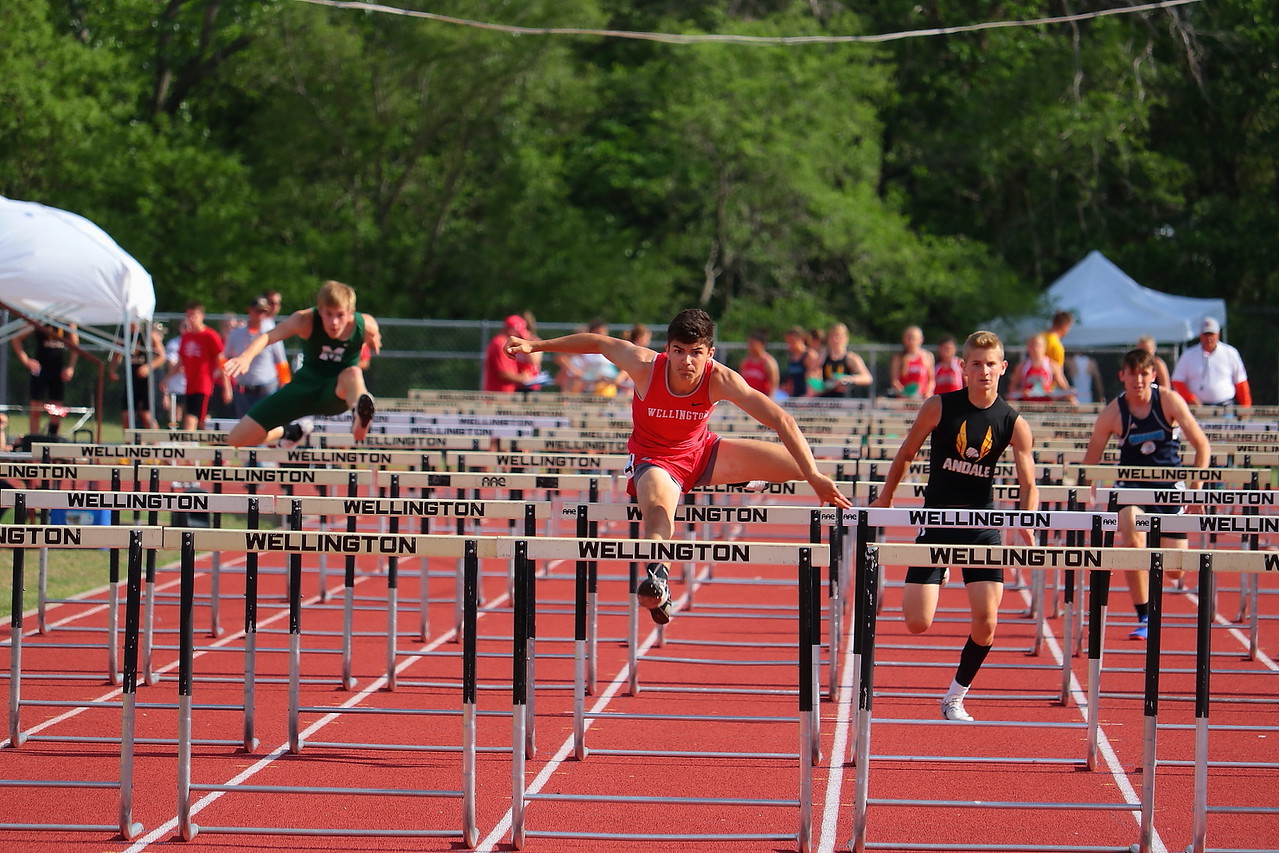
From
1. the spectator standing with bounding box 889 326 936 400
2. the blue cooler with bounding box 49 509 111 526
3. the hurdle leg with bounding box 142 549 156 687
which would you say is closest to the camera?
Answer: the hurdle leg with bounding box 142 549 156 687

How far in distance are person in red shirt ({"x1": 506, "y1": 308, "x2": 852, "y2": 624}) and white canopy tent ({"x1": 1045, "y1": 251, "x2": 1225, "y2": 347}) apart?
18161mm

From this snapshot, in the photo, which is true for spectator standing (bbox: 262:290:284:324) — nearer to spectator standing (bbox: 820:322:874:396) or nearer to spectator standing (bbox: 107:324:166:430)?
spectator standing (bbox: 107:324:166:430)

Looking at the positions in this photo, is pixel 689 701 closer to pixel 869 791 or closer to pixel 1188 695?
pixel 869 791

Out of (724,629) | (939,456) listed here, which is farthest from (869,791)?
(724,629)

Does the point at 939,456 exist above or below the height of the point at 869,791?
above

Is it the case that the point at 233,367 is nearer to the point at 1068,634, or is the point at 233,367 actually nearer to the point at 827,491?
the point at 827,491

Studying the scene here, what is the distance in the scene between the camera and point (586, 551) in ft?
17.3

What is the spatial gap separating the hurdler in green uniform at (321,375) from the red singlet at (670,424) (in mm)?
3332

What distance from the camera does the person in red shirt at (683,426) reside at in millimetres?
6547

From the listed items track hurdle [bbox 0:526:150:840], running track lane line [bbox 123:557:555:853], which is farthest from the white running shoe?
track hurdle [bbox 0:526:150:840]

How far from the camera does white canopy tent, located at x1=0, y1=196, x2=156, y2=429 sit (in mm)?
15227

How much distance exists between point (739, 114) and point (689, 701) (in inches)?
855

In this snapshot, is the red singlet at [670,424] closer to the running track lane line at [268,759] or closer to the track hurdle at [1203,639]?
the running track lane line at [268,759]

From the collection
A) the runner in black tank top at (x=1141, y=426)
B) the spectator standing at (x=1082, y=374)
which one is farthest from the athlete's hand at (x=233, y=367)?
the spectator standing at (x=1082, y=374)
